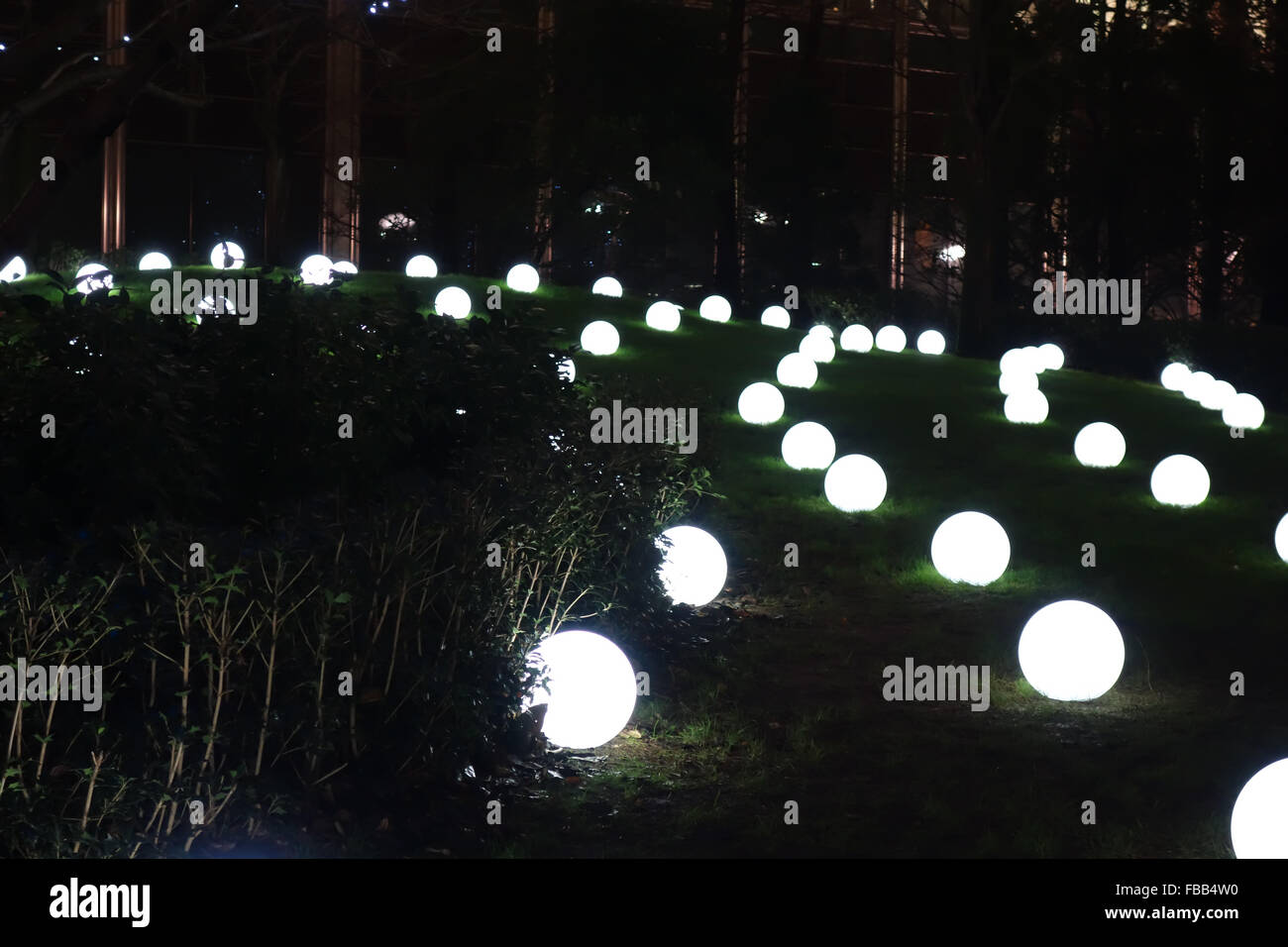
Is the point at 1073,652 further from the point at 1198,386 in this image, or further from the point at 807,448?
the point at 1198,386

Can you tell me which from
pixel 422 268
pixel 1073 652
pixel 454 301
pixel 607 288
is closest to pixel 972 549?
pixel 1073 652

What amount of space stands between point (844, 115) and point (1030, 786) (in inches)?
1530

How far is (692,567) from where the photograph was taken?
9227 millimetres

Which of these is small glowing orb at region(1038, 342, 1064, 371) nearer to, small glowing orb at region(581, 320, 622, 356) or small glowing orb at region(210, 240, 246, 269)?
small glowing orb at region(581, 320, 622, 356)

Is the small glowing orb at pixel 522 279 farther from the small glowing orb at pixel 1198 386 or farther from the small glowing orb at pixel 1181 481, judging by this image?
the small glowing orb at pixel 1181 481

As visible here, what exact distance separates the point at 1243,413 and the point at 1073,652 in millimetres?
10619

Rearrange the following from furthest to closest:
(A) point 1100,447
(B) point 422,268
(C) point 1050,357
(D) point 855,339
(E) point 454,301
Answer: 1. (B) point 422,268
2. (D) point 855,339
3. (C) point 1050,357
4. (E) point 454,301
5. (A) point 1100,447

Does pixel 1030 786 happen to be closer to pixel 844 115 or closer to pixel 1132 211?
pixel 1132 211

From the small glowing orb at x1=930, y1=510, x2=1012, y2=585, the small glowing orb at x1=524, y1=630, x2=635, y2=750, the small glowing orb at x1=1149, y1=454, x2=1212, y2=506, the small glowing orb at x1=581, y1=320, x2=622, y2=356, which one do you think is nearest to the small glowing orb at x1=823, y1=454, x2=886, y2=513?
the small glowing orb at x1=930, y1=510, x2=1012, y2=585

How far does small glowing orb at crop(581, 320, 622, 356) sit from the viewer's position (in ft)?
59.9

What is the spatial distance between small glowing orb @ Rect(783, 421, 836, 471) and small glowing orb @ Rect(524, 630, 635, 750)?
6.84 meters

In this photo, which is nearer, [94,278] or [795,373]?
[94,278]

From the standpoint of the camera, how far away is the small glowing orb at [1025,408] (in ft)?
53.8

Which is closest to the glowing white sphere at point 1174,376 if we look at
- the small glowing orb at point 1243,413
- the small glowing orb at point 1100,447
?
the small glowing orb at point 1243,413
